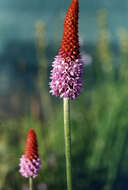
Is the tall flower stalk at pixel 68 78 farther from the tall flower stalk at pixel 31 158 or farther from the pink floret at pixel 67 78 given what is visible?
the tall flower stalk at pixel 31 158

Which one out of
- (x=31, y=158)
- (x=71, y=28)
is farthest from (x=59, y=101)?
(x=71, y=28)

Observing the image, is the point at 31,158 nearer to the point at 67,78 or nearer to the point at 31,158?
the point at 31,158

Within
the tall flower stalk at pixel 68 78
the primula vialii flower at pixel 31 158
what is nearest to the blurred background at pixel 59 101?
the primula vialii flower at pixel 31 158

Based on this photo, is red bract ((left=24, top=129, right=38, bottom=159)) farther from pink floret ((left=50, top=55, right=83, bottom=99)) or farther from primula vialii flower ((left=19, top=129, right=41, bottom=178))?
pink floret ((left=50, top=55, right=83, bottom=99))

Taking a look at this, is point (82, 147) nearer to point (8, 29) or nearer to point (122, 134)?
point (122, 134)

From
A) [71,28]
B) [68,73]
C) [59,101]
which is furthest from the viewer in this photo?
[59,101]

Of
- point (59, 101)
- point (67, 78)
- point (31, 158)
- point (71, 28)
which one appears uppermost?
point (71, 28)

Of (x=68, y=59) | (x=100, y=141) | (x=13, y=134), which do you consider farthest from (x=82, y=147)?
(x=68, y=59)

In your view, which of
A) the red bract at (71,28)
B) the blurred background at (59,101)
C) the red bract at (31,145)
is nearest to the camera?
the red bract at (71,28)

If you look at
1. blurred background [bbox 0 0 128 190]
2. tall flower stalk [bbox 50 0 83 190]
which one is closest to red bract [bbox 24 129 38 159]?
tall flower stalk [bbox 50 0 83 190]
